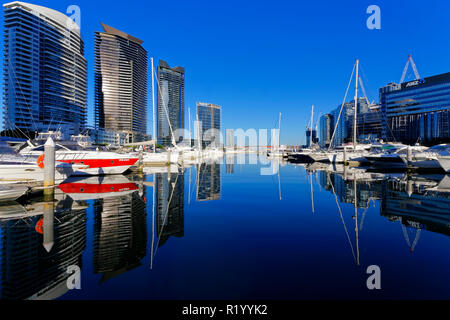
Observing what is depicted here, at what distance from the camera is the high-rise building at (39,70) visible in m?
112

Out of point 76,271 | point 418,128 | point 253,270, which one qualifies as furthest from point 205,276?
→ point 418,128

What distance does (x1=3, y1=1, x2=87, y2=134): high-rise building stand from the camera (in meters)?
112

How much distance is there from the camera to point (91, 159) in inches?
1109

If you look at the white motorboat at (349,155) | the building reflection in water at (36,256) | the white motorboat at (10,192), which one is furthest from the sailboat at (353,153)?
the white motorboat at (10,192)

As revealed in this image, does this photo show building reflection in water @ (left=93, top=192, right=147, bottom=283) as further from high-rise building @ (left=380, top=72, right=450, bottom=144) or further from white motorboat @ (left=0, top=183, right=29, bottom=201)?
high-rise building @ (left=380, top=72, right=450, bottom=144)

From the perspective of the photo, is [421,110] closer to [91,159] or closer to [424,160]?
[424,160]

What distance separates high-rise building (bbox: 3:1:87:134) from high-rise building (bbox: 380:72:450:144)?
17331cm

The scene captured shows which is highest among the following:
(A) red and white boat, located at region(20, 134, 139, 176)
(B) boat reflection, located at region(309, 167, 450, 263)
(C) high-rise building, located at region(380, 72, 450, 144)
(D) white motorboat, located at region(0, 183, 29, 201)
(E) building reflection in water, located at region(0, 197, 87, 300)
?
(C) high-rise building, located at region(380, 72, 450, 144)

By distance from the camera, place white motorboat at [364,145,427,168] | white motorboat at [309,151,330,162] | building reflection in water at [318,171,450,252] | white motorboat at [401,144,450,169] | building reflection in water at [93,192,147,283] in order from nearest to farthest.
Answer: building reflection in water at [93,192,147,283] → building reflection in water at [318,171,450,252] → white motorboat at [401,144,450,169] → white motorboat at [364,145,427,168] → white motorboat at [309,151,330,162]

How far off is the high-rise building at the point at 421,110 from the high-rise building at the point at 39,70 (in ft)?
569

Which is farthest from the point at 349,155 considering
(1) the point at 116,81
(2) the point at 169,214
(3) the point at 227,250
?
(1) the point at 116,81

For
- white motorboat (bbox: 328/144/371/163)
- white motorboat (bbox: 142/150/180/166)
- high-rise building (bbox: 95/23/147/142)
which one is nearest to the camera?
white motorboat (bbox: 142/150/180/166)

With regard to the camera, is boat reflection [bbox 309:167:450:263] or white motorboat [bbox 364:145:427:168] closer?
boat reflection [bbox 309:167:450:263]

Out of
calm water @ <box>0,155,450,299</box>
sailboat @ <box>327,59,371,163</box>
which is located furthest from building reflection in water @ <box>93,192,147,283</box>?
sailboat @ <box>327,59,371,163</box>
